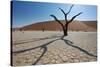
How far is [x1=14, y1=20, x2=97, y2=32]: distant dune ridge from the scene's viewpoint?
2143mm

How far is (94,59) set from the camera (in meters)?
2.40

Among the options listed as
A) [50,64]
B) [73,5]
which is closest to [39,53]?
[50,64]

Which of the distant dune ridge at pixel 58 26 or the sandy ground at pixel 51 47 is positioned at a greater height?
the distant dune ridge at pixel 58 26

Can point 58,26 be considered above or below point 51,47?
above

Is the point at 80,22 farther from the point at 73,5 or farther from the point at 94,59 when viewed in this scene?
the point at 94,59

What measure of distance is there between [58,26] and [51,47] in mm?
287

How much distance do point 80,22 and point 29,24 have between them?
69 centimetres

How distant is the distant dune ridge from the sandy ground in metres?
0.05

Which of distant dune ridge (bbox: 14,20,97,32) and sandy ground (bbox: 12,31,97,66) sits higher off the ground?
distant dune ridge (bbox: 14,20,97,32)

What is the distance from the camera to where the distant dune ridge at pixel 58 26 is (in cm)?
214

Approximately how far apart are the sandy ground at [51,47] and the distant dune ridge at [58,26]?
51mm

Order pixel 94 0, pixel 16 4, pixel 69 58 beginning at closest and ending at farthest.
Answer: pixel 16 4 → pixel 69 58 → pixel 94 0

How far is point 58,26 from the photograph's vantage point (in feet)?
7.45

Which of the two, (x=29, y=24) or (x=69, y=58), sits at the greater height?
(x=29, y=24)
